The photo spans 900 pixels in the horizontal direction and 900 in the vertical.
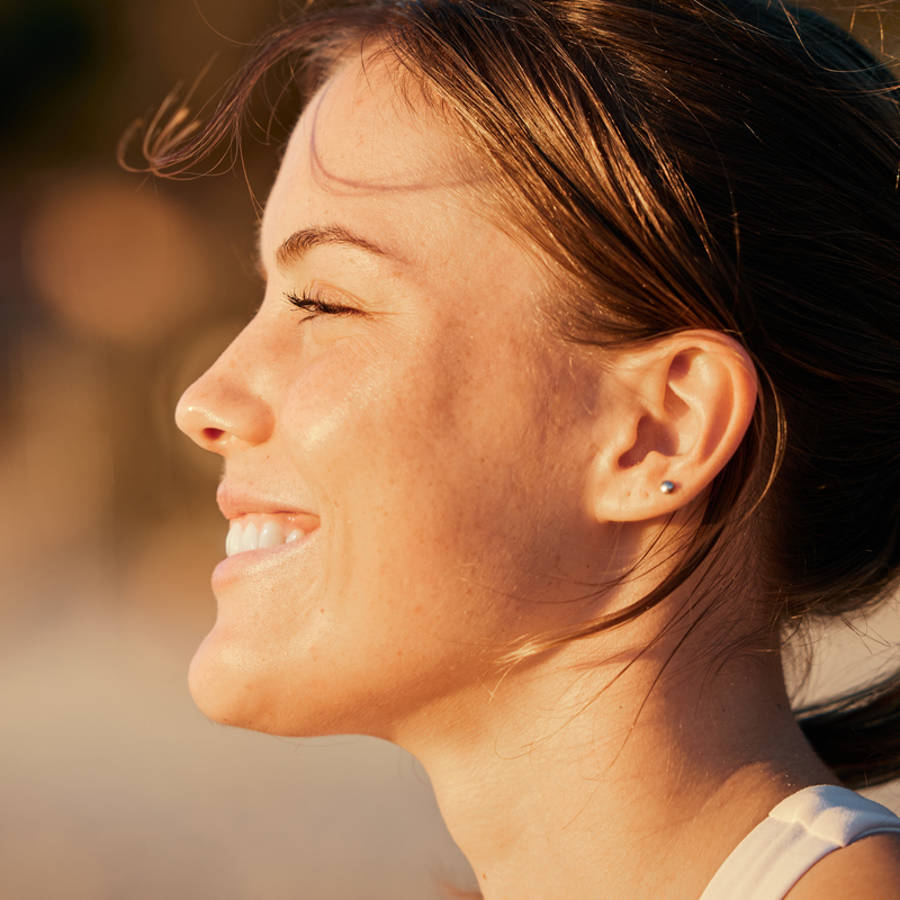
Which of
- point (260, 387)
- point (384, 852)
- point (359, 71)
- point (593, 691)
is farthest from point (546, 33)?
point (384, 852)

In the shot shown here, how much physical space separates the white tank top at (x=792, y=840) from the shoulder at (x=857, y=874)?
0.01 meters

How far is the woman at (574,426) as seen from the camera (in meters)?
1.75

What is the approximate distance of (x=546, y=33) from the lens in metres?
1.91

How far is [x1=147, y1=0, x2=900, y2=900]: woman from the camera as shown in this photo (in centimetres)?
175

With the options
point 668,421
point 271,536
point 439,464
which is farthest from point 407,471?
point 668,421

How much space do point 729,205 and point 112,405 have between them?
8078mm

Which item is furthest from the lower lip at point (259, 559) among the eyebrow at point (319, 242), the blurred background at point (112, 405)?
the blurred background at point (112, 405)

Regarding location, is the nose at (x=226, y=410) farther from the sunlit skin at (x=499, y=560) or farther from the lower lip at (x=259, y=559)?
the lower lip at (x=259, y=559)

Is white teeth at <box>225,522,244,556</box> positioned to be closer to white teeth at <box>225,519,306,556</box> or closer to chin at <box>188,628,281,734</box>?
white teeth at <box>225,519,306,556</box>

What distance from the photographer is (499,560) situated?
5.76 feet

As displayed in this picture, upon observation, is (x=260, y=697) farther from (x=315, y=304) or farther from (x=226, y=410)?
(x=315, y=304)

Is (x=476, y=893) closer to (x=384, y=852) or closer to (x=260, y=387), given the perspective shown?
(x=260, y=387)

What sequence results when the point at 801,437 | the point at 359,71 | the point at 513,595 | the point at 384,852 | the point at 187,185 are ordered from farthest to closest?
the point at 187,185, the point at 384,852, the point at 359,71, the point at 801,437, the point at 513,595

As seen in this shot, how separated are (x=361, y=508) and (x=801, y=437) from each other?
2.52 feet
